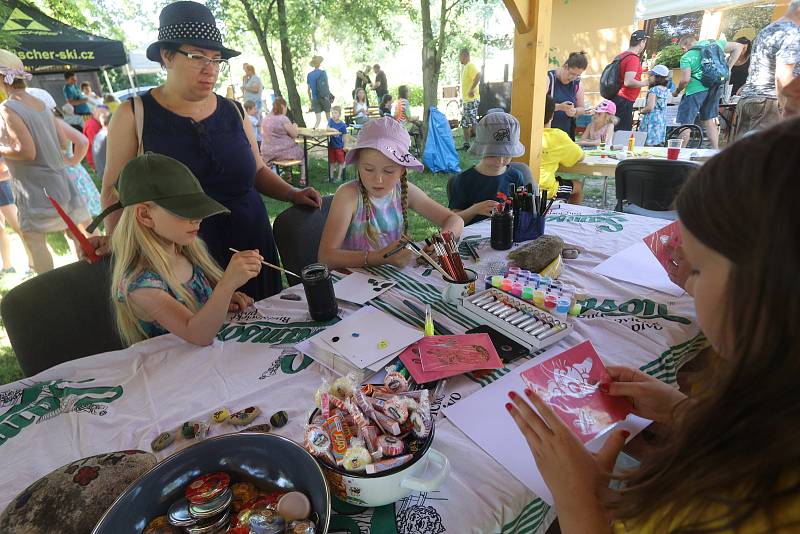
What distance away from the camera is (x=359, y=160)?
199 centimetres

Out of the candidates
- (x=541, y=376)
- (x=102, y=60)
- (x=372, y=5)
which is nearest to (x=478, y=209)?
(x=541, y=376)

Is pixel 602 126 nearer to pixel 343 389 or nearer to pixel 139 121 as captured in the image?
pixel 139 121

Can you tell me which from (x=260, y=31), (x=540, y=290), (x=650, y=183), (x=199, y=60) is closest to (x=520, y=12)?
(x=650, y=183)

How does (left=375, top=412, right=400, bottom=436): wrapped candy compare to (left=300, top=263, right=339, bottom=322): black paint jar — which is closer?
(left=375, top=412, right=400, bottom=436): wrapped candy

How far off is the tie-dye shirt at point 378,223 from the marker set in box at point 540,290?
0.75m

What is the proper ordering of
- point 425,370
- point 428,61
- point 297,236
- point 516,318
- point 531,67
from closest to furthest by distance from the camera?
point 425,370 < point 516,318 < point 297,236 < point 531,67 < point 428,61

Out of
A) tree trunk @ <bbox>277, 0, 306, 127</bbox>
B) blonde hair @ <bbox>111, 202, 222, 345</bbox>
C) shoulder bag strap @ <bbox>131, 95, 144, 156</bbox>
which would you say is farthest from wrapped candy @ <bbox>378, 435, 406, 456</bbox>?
tree trunk @ <bbox>277, 0, 306, 127</bbox>

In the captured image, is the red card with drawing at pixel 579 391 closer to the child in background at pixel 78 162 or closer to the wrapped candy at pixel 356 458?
the wrapped candy at pixel 356 458

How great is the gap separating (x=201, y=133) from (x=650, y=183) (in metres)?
2.80

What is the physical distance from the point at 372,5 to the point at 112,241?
401 inches

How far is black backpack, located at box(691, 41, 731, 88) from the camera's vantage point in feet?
18.7

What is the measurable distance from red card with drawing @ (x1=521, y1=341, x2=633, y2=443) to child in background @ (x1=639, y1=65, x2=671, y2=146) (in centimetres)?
574

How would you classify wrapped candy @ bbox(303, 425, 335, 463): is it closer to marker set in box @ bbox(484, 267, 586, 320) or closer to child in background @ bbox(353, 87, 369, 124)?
marker set in box @ bbox(484, 267, 586, 320)

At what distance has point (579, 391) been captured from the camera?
3.09 ft
